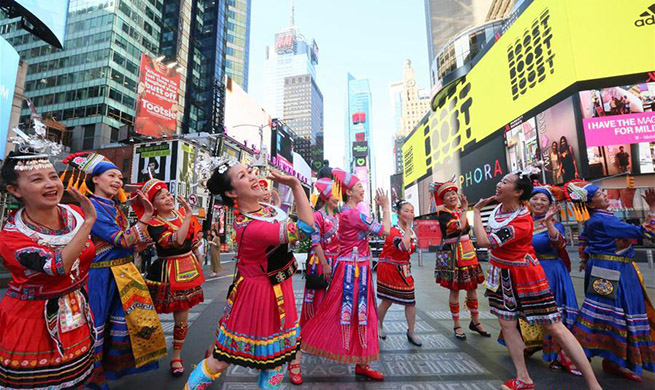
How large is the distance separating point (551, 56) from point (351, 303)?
82.1ft

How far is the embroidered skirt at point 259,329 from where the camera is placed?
2117 mm

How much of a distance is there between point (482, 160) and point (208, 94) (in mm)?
40816

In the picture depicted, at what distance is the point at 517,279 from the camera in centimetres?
299

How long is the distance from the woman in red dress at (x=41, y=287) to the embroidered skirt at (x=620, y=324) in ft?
14.9

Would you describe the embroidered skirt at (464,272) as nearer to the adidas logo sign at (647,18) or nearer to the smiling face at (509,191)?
the smiling face at (509,191)

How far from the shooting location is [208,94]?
50.1m

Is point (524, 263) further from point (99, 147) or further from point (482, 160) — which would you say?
point (99, 147)

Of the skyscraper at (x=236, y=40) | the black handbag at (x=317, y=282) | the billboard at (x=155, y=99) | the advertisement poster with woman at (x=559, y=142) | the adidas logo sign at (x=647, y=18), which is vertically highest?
the skyscraper at (x=236, y=40)

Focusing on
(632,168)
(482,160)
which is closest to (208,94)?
(482,160)

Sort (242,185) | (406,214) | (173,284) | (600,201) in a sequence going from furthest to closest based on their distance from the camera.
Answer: (406,214) → (600,201) → (173,284) → (242,185)

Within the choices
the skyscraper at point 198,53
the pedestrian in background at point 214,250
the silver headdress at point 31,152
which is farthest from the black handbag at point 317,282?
the skyscraper at point 198,53

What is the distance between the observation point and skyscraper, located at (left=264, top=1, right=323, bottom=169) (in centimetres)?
14800

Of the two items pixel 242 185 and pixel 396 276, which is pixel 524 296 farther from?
pixel 242 185

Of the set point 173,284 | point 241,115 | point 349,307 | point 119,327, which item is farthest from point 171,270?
point 241,115
